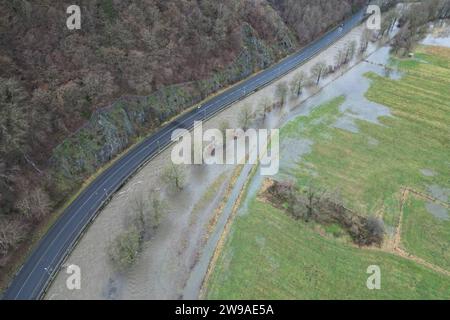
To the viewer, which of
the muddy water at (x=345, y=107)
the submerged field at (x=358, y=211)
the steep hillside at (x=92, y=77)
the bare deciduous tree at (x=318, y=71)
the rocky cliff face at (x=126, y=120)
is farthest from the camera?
the bare deciduous tree at (x=318, y=71)

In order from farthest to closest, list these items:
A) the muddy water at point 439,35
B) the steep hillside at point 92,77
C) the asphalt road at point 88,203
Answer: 1. the muddy water at point 439,35
2. the steep hillside at point 92,77
3. the asphalt road at point 88,203

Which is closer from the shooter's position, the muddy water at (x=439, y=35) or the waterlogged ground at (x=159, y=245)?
the waterlogged ground at (x=159, y=245)

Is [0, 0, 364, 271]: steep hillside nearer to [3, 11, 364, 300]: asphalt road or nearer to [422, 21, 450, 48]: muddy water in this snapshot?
[3, 11, 364, 300]: asphalt road

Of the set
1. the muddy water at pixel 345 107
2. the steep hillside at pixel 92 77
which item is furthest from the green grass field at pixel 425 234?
the steep hillside at pixel 92 77

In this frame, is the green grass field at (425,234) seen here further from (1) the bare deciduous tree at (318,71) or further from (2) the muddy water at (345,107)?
(1) the bare deciduous tree at (318,71)

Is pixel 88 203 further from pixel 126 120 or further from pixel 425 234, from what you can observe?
pixel 425 234

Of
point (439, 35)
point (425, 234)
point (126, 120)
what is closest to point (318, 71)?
point (425, 234)
